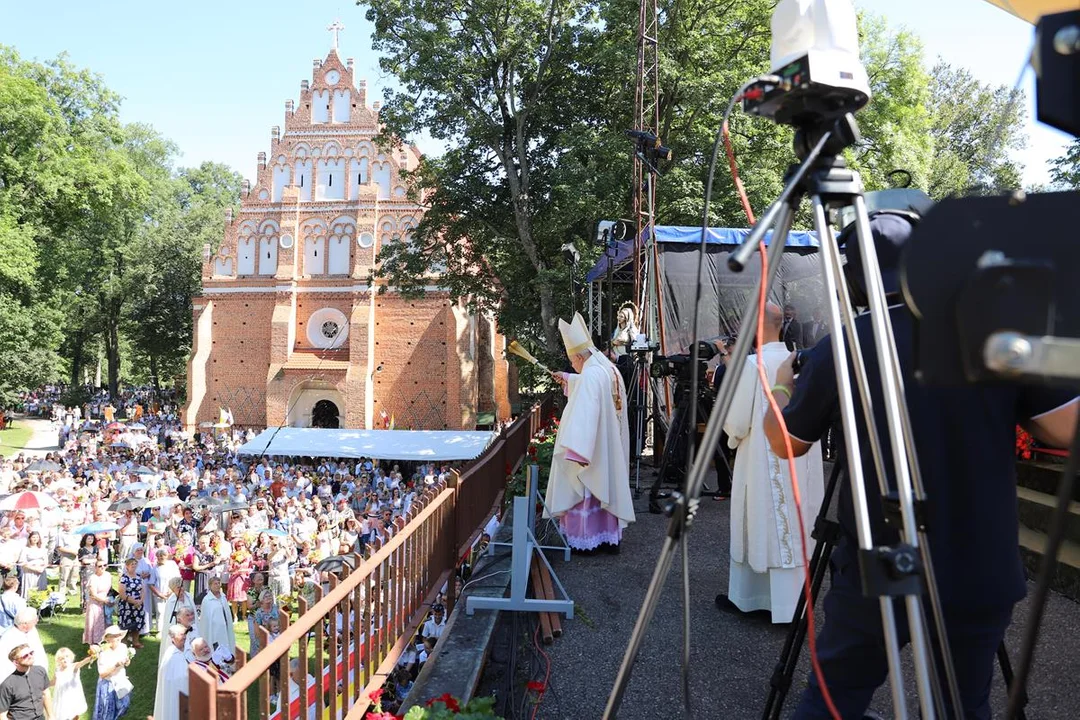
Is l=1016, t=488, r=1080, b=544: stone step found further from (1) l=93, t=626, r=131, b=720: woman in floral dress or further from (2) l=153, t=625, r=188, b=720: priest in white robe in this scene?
(1) l=93, t=626, r=131, b=720: woman in floral dress

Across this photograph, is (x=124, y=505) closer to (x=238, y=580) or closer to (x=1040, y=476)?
(x=238, y=580)

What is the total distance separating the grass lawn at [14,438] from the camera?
2894cm

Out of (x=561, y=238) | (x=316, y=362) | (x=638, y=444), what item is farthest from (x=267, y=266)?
(x=638, y=444)

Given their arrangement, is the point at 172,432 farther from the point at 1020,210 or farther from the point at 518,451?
the point at 1020,210

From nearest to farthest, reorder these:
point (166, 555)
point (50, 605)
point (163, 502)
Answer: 1. point (166, 555)
2. point (50, 605)
3. point (163, 502)

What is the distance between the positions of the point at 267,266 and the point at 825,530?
31396 mm

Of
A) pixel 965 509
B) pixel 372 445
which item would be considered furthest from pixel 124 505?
pixel 965 509

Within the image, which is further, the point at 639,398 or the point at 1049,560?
the point at 639,398

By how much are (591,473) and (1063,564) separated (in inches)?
119

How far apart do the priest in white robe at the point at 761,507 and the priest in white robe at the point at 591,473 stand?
141cm

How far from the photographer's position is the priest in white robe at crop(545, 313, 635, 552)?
18.3 feet

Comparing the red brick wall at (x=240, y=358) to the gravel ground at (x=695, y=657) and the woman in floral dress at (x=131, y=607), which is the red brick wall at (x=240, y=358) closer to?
the woman in floral dress at (x=131, y=607)

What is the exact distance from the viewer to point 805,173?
56.3 inches

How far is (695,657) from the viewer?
3.78 m
